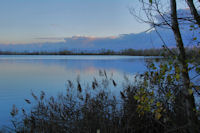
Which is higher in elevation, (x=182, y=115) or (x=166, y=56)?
(x=166, y=56)

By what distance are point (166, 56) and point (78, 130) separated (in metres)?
1.93

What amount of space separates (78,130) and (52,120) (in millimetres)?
585

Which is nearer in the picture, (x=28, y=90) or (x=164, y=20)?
(x=164, y=20)

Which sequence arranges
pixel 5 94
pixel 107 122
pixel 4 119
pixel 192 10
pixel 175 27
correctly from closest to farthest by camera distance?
pixel 192 10 → pixel 175 27 → pixel 107 122 → pixel 4 119 → pixel 5 94

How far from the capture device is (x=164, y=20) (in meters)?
2.98

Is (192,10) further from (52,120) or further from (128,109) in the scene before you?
(52,120)

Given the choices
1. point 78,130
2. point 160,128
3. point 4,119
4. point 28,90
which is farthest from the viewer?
point 28,90

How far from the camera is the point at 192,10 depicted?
9.09 ft

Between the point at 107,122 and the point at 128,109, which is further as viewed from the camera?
the point at 128,109

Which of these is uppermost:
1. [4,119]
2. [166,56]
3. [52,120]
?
[166,56]

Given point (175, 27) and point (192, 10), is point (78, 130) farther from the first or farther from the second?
point (192, 10)

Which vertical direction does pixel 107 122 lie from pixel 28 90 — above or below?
above

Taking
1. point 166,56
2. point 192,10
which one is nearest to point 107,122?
point 166,56

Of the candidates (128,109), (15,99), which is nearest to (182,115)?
(128,109)
